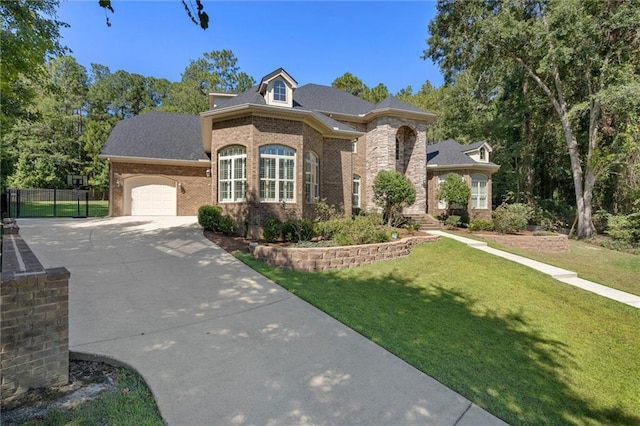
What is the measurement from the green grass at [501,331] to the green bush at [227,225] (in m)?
2.99

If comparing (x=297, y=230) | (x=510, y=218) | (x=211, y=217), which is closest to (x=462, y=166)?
(x=510, y=218)

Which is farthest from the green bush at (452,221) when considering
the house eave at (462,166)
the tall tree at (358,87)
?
the tall tree at (358,87)

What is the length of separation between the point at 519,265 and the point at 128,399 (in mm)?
10628

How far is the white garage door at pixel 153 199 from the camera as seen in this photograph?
17312 mm

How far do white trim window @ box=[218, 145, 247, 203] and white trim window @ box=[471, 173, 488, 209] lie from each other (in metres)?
15.2

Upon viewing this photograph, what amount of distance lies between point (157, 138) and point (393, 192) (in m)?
14.8

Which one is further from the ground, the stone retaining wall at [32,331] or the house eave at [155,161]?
the house eave at [155,161]

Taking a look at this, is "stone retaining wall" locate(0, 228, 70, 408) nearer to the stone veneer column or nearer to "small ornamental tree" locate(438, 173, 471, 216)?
the stone veneer column

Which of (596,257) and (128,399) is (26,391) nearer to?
(128,399)

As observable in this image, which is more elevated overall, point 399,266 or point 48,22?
point 48,22

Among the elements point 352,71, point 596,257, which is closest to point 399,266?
point 596,257

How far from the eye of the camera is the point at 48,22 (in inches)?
418

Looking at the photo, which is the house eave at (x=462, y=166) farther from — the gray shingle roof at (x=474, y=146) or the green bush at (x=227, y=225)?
the green bush at (x=227, y=225)

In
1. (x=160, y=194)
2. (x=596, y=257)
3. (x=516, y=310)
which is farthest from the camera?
(x=160, y=194)
